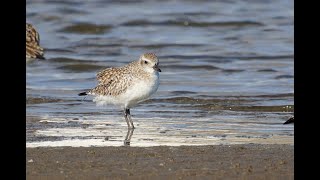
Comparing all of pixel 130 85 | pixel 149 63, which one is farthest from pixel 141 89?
pixel 149 63

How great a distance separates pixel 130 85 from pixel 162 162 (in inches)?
113

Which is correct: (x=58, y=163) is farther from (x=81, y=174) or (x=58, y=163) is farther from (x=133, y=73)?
(x=133, y=73)

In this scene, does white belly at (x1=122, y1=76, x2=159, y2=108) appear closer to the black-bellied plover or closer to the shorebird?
the black-bellied plover

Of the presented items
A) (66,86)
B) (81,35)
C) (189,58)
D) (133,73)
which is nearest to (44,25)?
(81,35)

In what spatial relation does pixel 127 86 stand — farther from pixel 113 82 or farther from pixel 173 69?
pixel 173 69

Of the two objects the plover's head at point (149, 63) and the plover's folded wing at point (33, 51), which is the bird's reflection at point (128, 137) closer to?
the plover's head at point (149, 63)

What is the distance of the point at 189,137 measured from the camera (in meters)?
8.85

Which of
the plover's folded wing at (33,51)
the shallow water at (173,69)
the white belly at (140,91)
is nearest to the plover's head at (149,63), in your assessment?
the white belly at (140,91)

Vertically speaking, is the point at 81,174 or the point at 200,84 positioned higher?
the point at 81,174

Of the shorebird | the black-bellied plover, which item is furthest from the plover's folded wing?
the black-bellied plover

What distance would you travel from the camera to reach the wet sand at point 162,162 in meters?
6.66

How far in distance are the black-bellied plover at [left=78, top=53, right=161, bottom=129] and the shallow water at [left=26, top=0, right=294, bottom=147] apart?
255 millimetres
